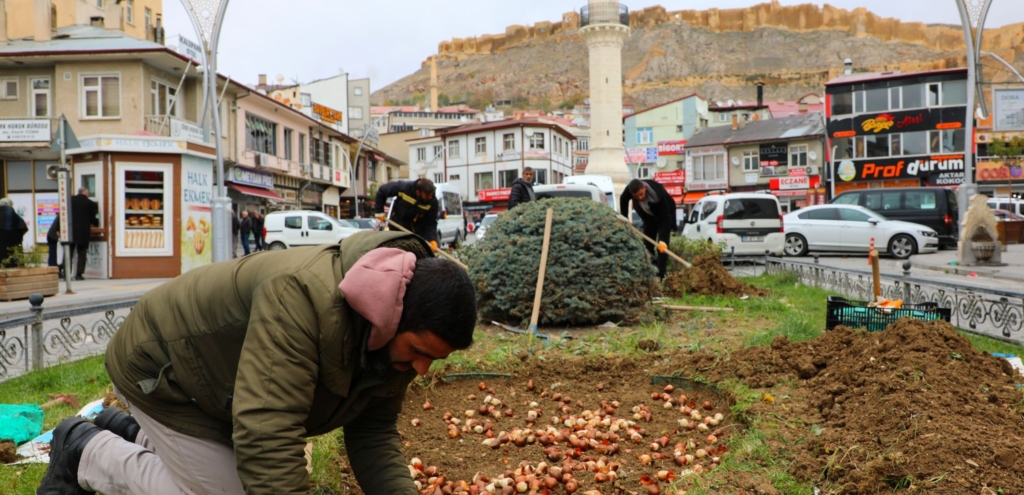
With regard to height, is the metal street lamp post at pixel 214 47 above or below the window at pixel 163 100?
below

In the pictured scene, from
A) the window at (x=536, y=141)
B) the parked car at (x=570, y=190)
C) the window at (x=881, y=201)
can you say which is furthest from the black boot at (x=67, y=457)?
the window at (x=536, y=141)

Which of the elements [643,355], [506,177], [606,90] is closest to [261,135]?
[606,90]

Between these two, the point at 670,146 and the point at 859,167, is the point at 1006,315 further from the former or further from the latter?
the point at 670,146

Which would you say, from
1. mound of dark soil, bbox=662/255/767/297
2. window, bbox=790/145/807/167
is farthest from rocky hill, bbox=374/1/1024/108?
mound of dark soil, bbox=662/255/767/297

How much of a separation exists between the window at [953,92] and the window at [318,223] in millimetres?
36927

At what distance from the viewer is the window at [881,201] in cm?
2602

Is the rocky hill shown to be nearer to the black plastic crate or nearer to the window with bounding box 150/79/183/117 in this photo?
the window with bounding box 150/79/183/117

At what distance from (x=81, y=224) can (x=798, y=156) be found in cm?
4798

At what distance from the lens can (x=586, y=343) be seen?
23.1 feet

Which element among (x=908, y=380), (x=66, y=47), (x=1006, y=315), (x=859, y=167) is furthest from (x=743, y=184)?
(x=908, y=380)

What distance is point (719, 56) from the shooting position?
17512 cm

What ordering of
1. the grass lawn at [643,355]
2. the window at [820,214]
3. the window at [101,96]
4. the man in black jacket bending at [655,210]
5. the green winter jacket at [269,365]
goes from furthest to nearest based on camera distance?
A: the window at [101,96] < the window at [820,214] < the man in black jacket bending at [655,210] < the grass lawn at [643,355] < the green winter jacket at [269,365]

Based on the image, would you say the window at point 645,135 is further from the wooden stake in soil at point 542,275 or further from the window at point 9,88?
the wooden stake in soil at point 542,275

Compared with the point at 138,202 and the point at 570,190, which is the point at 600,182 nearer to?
the point at 570,190
